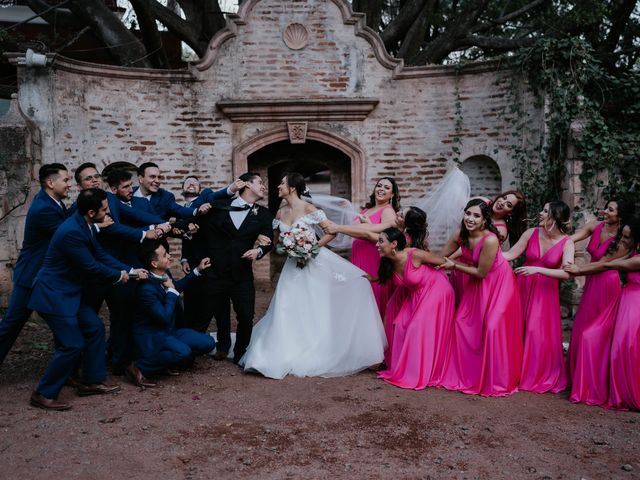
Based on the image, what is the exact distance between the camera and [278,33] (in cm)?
1066

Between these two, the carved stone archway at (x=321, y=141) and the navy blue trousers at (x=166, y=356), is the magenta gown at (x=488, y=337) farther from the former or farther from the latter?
the carved stone archway at (x=321, y=141)

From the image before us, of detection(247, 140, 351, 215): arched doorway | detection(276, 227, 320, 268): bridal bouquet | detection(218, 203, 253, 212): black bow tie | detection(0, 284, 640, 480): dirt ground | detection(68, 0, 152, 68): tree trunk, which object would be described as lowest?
detection(0, 284, 640, 480): dirt ground

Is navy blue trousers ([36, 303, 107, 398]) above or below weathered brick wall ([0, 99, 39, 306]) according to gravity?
below

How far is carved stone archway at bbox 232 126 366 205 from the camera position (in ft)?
35.5

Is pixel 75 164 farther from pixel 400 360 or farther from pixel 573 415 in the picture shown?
pixel 573 415

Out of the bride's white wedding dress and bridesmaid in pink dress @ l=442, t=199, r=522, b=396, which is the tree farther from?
the bride's white wedding dress

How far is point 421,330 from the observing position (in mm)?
5867

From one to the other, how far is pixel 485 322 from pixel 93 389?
3.64m

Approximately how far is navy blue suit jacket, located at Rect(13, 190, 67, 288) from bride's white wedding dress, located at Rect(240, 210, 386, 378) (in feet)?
7.14

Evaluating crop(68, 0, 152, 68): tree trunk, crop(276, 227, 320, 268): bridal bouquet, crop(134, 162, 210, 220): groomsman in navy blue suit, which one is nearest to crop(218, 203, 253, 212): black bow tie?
crop(134, 162, 210, 220): groomsman in navy blue suit

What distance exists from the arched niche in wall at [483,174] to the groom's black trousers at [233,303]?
5.72 m

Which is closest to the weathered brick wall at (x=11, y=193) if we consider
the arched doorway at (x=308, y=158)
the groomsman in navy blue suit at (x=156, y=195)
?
the groomsman in navy blue suit at (x=156, y=195)

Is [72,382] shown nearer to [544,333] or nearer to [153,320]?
[153,320]

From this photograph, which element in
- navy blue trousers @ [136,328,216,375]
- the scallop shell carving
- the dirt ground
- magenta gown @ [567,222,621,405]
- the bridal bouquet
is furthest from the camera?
the scallop shell carving
